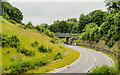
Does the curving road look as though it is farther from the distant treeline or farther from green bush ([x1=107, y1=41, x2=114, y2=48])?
the distant treeline

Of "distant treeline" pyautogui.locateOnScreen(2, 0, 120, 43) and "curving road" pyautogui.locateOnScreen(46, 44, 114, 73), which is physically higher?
"distant treeline" pyautogui.locateOnScreen(2, 0, 120, 43)

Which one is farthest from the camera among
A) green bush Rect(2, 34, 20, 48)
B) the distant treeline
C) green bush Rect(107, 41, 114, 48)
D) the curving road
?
green bush Rect(107, 41, 114, 48)

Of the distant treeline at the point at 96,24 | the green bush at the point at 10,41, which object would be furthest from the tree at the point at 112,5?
the green bush at the point at 10,41

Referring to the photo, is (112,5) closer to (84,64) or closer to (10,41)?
(84,64)

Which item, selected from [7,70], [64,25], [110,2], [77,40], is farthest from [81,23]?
[7,70]

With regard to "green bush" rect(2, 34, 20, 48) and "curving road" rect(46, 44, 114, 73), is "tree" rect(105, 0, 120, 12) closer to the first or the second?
"curving road" rect(46, 44, 114, 73)

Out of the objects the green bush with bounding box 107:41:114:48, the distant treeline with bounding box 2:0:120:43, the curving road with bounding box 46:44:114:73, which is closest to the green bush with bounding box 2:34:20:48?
the curving road with bounding box 46:44:114:73

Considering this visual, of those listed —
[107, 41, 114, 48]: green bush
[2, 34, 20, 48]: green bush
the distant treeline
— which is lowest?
[107, 41, 114, 48]: green bush

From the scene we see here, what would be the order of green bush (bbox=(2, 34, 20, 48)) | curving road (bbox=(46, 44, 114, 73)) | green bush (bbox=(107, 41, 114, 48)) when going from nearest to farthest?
curving road (bbox=(46, 44, 114, 73)) → green bush (bbox=(2, 34, 20, 48)) → green bush (bbox=(107, 41, 114, 48))

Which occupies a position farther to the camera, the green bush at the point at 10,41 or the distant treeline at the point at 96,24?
the distant treeline at the point at 96,24

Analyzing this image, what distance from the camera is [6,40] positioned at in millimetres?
17141

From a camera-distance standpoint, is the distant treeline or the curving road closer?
the curving road

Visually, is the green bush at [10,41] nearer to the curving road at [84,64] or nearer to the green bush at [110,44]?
the curving road at [84,64]

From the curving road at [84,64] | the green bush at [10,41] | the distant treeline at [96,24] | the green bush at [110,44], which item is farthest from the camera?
the green bush at [110,44]
